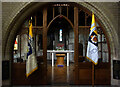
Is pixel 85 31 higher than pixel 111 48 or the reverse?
higher

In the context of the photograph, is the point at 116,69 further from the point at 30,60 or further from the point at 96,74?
the point at 30,60

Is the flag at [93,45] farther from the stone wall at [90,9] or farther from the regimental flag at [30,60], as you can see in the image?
the regimental flag at [30,60]

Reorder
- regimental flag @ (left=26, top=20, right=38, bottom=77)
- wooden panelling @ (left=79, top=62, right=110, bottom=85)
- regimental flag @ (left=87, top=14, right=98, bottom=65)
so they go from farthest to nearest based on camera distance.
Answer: wooden panelling @ (left=79, top=62, right=110, bottom=85) → regimental flag @ (left=26, top=20, right=38, bottom=77) → regimental flag @ (left=87, top=14, right=98, bottom=65)

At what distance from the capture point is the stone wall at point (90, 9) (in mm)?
3682

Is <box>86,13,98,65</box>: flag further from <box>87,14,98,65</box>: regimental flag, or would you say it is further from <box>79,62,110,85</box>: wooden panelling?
<box>79,62,110,85</box>: wooden panelling

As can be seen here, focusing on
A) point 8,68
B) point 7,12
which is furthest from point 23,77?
point 7,12

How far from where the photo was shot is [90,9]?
12.3 ft

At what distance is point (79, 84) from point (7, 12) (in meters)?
3.70

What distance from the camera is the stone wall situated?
3682mm

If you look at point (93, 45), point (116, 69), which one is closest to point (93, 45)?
point (93, 45)

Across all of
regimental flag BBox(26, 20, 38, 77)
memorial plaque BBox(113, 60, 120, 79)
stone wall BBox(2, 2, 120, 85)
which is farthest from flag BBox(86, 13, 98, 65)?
regimental flag BBox(26, 20, 38, 77)

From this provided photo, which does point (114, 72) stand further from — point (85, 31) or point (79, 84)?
point (85, 31)

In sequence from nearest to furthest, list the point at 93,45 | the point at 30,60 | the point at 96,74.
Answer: the point at 93,45 → the point at 30,60 → the point at 96,74

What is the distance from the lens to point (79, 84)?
3988 millimetres
